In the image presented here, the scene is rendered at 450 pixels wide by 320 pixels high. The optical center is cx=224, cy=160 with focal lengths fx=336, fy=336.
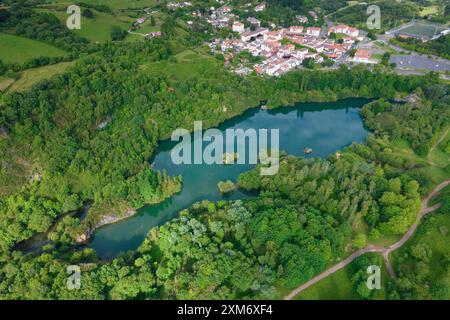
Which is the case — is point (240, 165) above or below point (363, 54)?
below

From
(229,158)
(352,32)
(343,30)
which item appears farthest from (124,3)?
(229,158)

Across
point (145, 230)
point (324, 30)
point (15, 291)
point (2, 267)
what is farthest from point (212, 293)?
point (324, 30)

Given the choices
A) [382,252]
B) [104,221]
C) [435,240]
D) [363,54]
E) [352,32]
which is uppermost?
[352,32]

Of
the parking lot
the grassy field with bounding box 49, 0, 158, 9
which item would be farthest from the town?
the grassy field with bounding box 49, 0, 158, 9

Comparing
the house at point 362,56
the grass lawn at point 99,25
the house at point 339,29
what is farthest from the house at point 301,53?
the grass lawn at point 99,25

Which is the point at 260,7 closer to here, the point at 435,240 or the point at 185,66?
the point at 185,66

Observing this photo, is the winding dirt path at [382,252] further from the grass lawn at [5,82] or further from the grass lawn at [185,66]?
the grass lawn at [5,82]

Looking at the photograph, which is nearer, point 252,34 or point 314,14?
point 252,34
